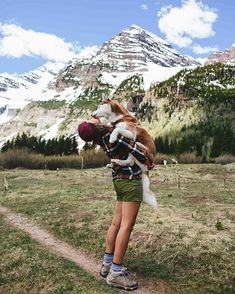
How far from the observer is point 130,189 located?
28.9 feet

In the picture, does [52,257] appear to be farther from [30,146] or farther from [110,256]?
[30,146]

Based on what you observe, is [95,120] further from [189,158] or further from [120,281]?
[189,158]

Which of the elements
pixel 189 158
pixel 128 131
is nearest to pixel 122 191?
pixel 128 131

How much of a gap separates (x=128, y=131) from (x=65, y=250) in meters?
5.23

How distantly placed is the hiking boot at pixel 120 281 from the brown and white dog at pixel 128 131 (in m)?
1.70

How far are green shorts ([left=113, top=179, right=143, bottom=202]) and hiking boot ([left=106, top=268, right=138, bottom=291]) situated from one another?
1.63 m

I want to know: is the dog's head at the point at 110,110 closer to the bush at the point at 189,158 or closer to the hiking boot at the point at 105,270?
the hiking boot at the point at 105,270

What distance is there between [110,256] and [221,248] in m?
3.52

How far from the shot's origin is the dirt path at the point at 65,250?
358 inches

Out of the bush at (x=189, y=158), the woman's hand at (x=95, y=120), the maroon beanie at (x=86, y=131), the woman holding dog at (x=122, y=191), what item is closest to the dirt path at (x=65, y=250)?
the woman holding dog at (x=122, y=191)

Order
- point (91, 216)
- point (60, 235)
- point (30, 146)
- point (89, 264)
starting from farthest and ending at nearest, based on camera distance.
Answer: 1. point (30, 146)
2. point (91, 216)
3. point (60, 235)
4. point (89, 264)

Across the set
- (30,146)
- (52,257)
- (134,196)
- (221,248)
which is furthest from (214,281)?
(30,146)

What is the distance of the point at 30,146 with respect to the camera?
4432 inches

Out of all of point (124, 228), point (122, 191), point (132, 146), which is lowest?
point (124, 228)
